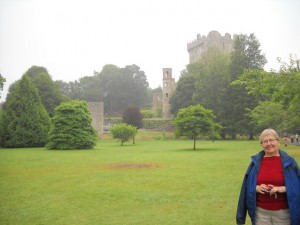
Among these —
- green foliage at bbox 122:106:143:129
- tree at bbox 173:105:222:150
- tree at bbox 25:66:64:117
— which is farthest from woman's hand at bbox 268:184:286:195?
green foliage at bbox 122:106:143:129

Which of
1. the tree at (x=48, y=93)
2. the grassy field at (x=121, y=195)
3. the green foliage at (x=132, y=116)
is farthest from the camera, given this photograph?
the green foliage at (x=132, y=116)

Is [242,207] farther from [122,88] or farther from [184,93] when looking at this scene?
[122,88]

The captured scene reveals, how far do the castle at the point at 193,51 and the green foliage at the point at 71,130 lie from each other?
33.0m

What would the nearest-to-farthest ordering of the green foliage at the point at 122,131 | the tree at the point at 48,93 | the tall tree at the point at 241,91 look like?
the green foliage at the point at 122,131 < the tall tree at the point at 241,91 < the tree at the point at 48,93

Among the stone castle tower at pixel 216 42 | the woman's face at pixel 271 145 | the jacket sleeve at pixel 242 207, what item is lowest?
the jacket sleeve at pixel 242 207

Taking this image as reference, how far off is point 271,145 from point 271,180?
0.42 m

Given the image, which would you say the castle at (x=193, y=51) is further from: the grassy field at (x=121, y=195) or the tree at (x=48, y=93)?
the grassy field at (x=121, y=195)

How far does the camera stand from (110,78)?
8256cm

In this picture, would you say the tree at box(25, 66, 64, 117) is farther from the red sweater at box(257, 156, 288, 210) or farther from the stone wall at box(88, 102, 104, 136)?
the red sweater at box(257, 156, 288, 210)

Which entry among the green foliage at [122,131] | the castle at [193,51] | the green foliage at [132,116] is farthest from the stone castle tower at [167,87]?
the green foliage at [122,131]

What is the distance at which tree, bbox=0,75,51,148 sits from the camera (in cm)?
3394

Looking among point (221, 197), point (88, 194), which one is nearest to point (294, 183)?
point (221, 197)

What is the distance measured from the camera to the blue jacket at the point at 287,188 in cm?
397

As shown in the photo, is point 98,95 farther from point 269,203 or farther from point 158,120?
point 269,203
